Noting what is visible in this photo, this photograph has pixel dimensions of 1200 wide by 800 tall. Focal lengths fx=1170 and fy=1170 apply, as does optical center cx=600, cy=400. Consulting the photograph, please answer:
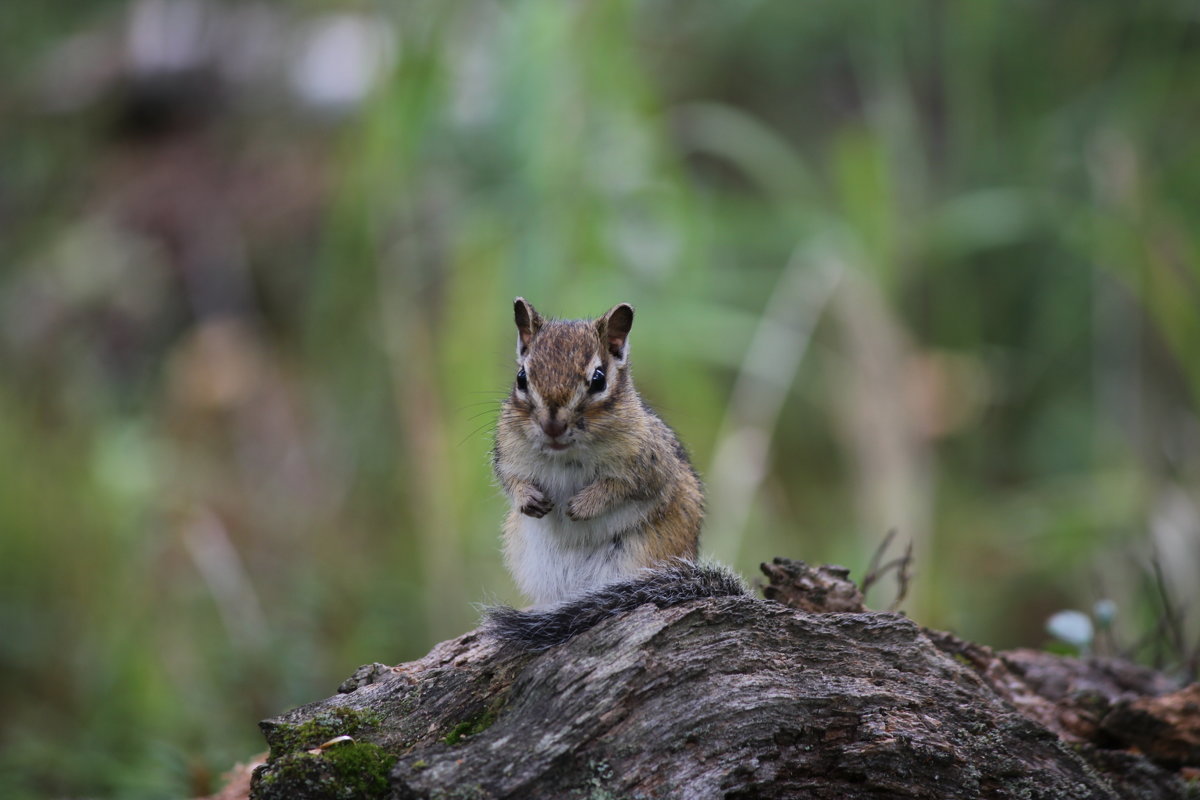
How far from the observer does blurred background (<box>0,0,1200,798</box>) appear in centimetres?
569

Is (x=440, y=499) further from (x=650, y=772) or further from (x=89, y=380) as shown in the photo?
(x=89, y=380)

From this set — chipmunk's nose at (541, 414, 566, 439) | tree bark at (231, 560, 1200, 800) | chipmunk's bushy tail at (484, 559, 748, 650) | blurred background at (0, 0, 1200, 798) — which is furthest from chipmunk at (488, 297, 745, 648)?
blurred background at (0, 0, 1200, 798)

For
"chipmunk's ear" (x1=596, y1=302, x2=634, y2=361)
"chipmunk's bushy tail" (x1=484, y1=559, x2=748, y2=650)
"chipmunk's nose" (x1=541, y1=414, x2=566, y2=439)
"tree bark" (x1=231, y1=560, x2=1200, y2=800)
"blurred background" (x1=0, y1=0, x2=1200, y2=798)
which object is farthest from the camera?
"blurred background" (x1=0, y1=0, x2=1200, y2=798)

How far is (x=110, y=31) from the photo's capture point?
1137cm

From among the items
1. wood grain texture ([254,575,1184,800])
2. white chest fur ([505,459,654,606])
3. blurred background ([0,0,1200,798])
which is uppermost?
blurred background ([0,0,1200,798])

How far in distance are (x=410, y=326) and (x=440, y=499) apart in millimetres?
938

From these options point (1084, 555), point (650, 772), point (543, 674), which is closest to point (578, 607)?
point (543, 674)

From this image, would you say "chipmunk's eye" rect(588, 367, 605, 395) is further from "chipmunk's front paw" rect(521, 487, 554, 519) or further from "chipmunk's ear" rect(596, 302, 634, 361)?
"chipmunk's front paw" rect(521, 487, 554, 519)

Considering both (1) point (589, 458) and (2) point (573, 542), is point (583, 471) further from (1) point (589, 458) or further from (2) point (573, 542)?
(2) point (573, 542)

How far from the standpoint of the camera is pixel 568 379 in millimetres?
3303

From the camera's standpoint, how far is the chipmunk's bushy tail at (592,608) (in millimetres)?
2896

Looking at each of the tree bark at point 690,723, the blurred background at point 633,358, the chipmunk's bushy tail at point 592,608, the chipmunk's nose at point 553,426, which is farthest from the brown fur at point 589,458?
the blurred background at point 633,358

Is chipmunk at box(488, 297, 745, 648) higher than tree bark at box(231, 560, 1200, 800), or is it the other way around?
chipmunk at box(488, 297, 745, 648)

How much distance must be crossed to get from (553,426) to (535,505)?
0.24 metres
